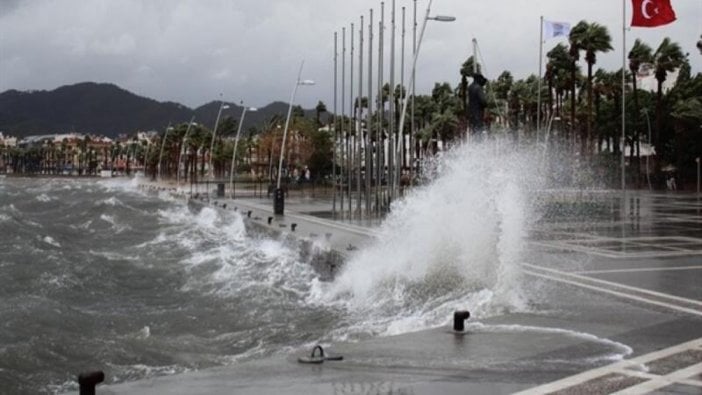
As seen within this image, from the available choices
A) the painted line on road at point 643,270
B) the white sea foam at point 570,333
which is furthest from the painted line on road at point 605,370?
the painted line on road at point 643,270

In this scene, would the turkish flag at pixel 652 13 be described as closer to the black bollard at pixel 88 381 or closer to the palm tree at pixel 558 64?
the black bollard at pixel 88 381

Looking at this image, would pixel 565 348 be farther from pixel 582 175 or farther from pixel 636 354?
pixel 582 175

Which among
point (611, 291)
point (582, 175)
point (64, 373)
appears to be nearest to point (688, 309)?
point (611, 291)

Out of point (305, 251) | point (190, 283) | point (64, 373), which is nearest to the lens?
point (64, 373)

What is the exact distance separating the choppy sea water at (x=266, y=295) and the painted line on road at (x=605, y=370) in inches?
15.4

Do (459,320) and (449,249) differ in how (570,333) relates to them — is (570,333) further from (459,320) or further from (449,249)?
(449,249)

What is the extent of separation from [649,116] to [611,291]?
7737cm

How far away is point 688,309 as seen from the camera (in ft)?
39.3

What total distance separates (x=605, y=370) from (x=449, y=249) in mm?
8249

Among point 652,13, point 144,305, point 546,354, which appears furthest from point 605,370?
point 652,13

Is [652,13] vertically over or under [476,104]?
over

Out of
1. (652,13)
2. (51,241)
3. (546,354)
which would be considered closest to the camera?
(546,354)

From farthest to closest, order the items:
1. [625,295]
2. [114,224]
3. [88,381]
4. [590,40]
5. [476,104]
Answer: [590,40] → [114,224] → [476,104] → [625,295] → [88,381]

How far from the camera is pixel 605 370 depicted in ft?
26.7
